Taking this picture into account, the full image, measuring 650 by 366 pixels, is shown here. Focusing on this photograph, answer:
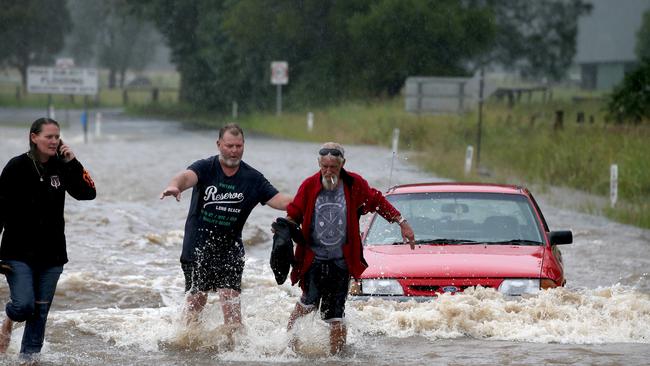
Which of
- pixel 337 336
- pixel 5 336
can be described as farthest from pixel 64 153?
pixel 337 336

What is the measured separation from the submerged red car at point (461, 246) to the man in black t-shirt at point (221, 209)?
1.16 m

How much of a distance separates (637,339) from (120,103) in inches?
3337

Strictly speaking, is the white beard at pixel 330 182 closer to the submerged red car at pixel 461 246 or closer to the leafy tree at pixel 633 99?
the submerged red car at pixel 461 246

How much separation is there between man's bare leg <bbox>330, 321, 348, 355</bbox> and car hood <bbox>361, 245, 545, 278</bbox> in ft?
4.15

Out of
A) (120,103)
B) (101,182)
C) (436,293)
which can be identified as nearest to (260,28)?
(120,103)

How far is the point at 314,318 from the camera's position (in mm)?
9328

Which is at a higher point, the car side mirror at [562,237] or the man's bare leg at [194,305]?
the car side mirror at [562,237]

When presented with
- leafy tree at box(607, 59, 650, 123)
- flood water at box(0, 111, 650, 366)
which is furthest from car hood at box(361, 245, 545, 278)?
leafy tree at box(607, 59, 650, 123)

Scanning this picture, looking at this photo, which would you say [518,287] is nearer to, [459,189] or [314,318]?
[459,189]

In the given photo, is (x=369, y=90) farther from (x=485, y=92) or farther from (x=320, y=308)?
(x=320, y=308)

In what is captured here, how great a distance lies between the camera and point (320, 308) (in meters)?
9.23

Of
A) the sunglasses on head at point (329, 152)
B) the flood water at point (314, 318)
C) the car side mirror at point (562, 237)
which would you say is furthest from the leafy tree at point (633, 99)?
the sunglasses on head at point (329, 152)

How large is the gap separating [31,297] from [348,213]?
218 cm

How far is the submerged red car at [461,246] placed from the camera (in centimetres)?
1047
